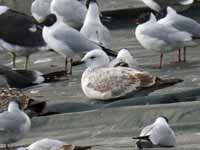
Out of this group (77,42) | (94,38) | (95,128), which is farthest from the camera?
(94,38)

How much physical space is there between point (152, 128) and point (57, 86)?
288cm

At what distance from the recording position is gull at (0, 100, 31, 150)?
6.01 metres

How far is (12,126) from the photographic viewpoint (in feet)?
19.7

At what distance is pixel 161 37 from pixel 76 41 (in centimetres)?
91

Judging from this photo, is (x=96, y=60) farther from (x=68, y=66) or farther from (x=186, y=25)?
(x=186, y=25)

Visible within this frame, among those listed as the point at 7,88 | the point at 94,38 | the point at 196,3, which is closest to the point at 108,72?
the point at 7,88

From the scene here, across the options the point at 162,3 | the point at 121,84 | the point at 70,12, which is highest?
the point at 121,84

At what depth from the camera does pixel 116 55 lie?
904 cm

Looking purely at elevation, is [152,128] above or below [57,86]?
above

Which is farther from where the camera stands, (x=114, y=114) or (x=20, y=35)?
(x=20, y=35)

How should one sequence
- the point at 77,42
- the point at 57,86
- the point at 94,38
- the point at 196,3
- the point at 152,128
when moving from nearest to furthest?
the point at 152,128 < the point at 57,86 < the point at 77,42 < the point at 94,38 < the point at 196,3

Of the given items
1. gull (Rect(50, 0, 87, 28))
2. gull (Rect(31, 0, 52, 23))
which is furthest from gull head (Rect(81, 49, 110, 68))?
gull (Rect(31, 0, 52, 23))

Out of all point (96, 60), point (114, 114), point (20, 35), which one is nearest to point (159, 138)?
point (114, 114)

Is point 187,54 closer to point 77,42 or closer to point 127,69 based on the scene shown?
point 77,42
